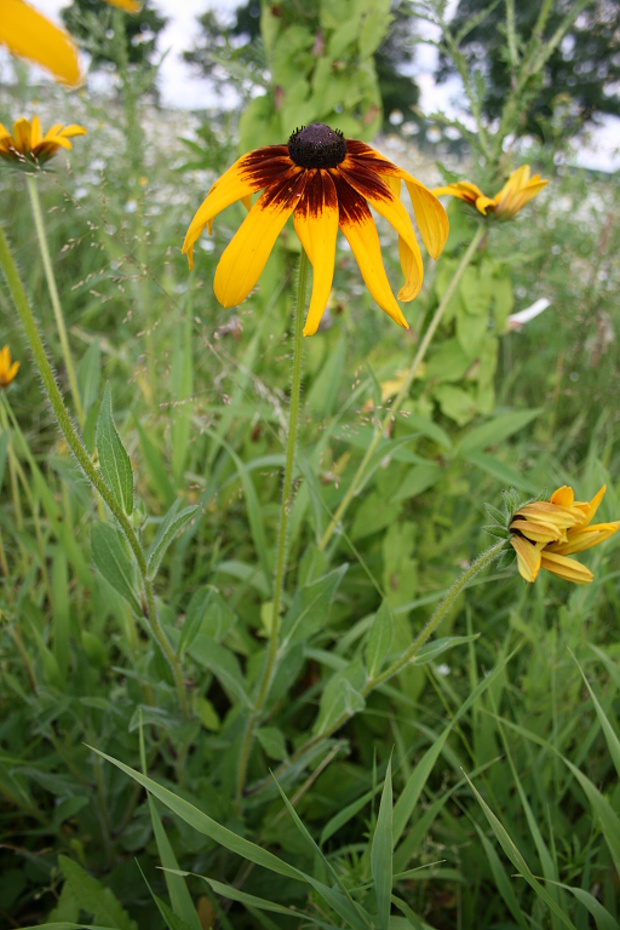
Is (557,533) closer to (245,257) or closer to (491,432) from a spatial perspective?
(245,257)

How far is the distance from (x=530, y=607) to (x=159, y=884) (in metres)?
1.19

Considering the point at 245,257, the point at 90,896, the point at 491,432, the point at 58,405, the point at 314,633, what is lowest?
the point at 90,896

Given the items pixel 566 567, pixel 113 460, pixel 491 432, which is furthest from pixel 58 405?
pixel 491 432

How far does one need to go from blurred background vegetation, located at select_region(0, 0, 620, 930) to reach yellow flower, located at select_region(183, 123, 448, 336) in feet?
1.13

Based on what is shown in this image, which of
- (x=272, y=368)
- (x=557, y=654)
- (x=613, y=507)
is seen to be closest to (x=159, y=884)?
(x=557, y=654)

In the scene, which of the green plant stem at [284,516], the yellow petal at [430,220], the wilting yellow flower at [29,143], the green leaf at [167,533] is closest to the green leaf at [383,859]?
the green plant stem at [284,516]

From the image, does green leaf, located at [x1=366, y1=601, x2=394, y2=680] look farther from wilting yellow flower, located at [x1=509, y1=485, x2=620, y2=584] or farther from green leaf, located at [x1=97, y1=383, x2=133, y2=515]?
green leaf, located at [x1=97, y1=383, x2=133, y2=515]

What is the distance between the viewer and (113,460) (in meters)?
0.73

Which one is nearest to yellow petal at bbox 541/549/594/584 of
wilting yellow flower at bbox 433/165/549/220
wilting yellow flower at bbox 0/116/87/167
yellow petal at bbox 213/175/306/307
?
yellow petal at bbox 213/175/306/307

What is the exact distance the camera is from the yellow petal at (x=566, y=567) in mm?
747

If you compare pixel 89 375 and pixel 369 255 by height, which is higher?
pixel 369 255

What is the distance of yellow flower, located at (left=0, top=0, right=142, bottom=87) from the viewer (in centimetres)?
32

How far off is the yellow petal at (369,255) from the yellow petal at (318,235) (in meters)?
0.02

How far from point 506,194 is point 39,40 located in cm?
98
